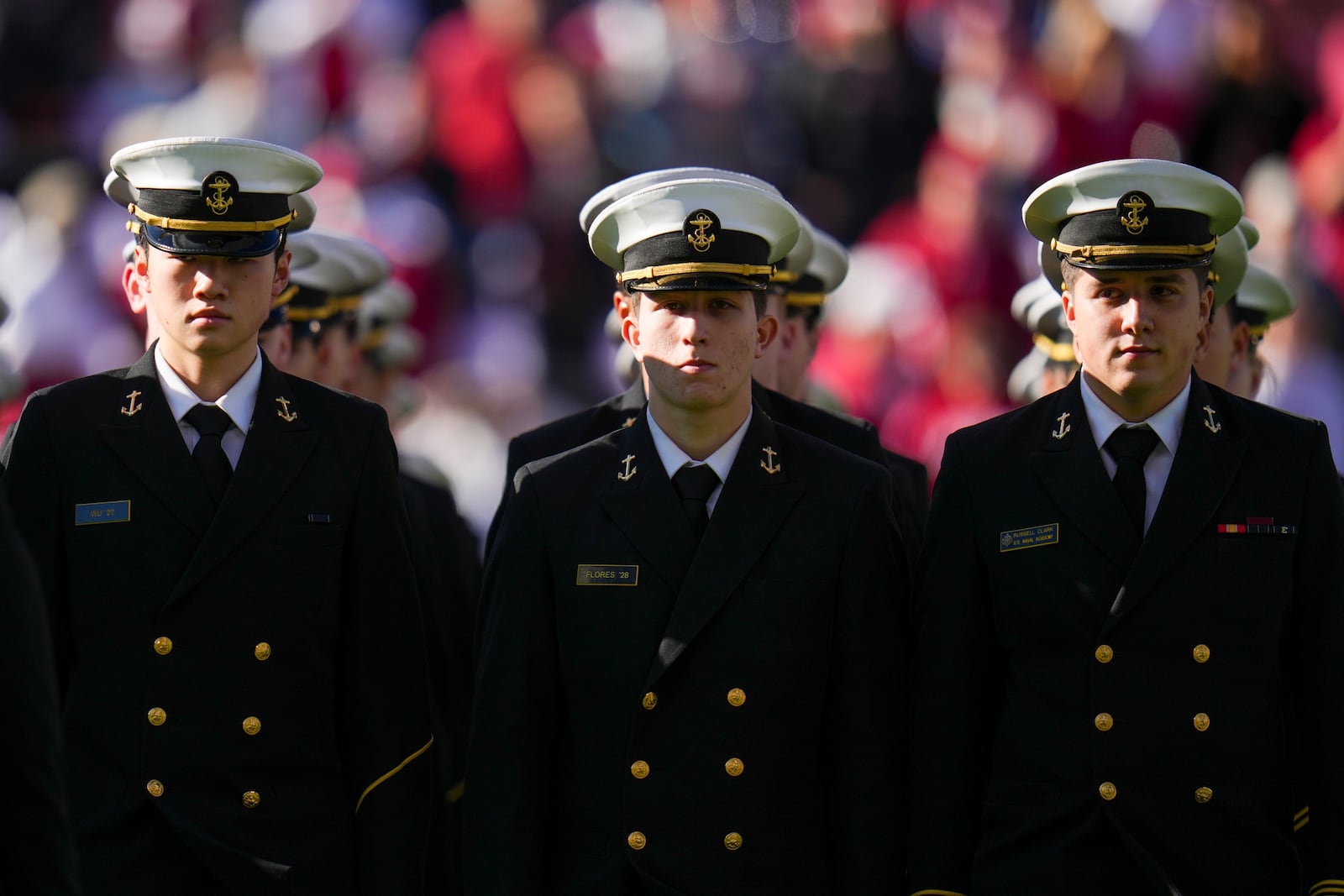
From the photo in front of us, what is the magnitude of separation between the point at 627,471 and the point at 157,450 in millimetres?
998

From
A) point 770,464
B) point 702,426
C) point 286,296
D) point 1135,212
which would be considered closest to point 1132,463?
point 1135,212

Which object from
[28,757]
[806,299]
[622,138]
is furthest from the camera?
[622,138]

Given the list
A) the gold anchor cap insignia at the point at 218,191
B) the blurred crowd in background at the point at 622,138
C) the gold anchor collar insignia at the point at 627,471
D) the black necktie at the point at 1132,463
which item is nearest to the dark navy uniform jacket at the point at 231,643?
the gold anchor cap insignia at the point at 218,191

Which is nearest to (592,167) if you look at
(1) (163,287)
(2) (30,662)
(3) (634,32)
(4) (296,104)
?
(3) (634,32)

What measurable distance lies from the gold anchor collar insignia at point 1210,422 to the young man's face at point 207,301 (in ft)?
6.67

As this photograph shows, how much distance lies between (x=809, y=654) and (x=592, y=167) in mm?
8325

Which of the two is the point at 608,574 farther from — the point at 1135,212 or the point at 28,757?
the point at 28,757

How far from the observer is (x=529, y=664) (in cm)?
449

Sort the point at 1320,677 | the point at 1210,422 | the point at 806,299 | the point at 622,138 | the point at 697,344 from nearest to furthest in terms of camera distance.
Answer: the point at 1320,677 < the point at 1210,422 < the point at 697,344 < the point at 806,299 < the point at 622,138

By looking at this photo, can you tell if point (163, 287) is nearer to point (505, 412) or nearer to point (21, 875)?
point (21, 875)

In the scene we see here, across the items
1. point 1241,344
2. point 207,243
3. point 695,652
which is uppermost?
point 207,243

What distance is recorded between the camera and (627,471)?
15.3ft

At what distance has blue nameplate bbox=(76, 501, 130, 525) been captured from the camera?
14.8 feet

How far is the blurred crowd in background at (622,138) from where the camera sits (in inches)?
450
